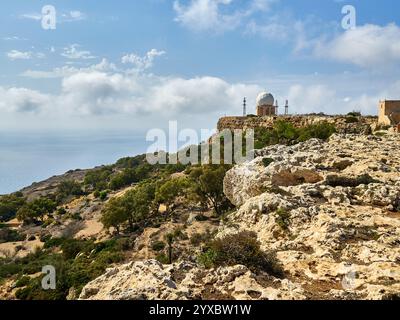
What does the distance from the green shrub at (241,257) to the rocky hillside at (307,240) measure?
0.99 ft

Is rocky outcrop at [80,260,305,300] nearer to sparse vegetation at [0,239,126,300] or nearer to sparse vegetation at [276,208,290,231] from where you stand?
sparse vegetation at [276,208,290,231]

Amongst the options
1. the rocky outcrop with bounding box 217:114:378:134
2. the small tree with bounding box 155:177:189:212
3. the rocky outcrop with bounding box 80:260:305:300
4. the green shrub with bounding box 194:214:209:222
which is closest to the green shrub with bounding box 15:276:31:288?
the green shrub with bounding box 194:214:209:222

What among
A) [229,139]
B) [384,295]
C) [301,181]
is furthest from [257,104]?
[384,295]

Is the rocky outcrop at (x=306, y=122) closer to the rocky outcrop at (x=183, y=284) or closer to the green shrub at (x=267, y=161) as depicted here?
the green shrub at (x=267, y=161)

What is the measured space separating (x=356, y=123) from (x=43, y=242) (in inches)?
1499

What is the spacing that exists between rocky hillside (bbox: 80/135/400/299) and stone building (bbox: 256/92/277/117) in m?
39.4

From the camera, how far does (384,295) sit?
7707 mm

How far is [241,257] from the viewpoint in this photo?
9.64 meters

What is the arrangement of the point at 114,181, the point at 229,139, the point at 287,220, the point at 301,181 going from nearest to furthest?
the point at 287,220, the point at 301,181, the point at 229,139, the point at 114,181

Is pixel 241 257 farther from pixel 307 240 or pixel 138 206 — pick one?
pixel 138 206

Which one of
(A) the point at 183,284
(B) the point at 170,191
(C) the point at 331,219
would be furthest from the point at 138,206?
(A) the point at 183,284

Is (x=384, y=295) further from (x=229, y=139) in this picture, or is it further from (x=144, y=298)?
(x=229, y=139)

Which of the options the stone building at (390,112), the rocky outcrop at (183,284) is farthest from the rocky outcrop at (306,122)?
the rocky outcrop at (183,284)
